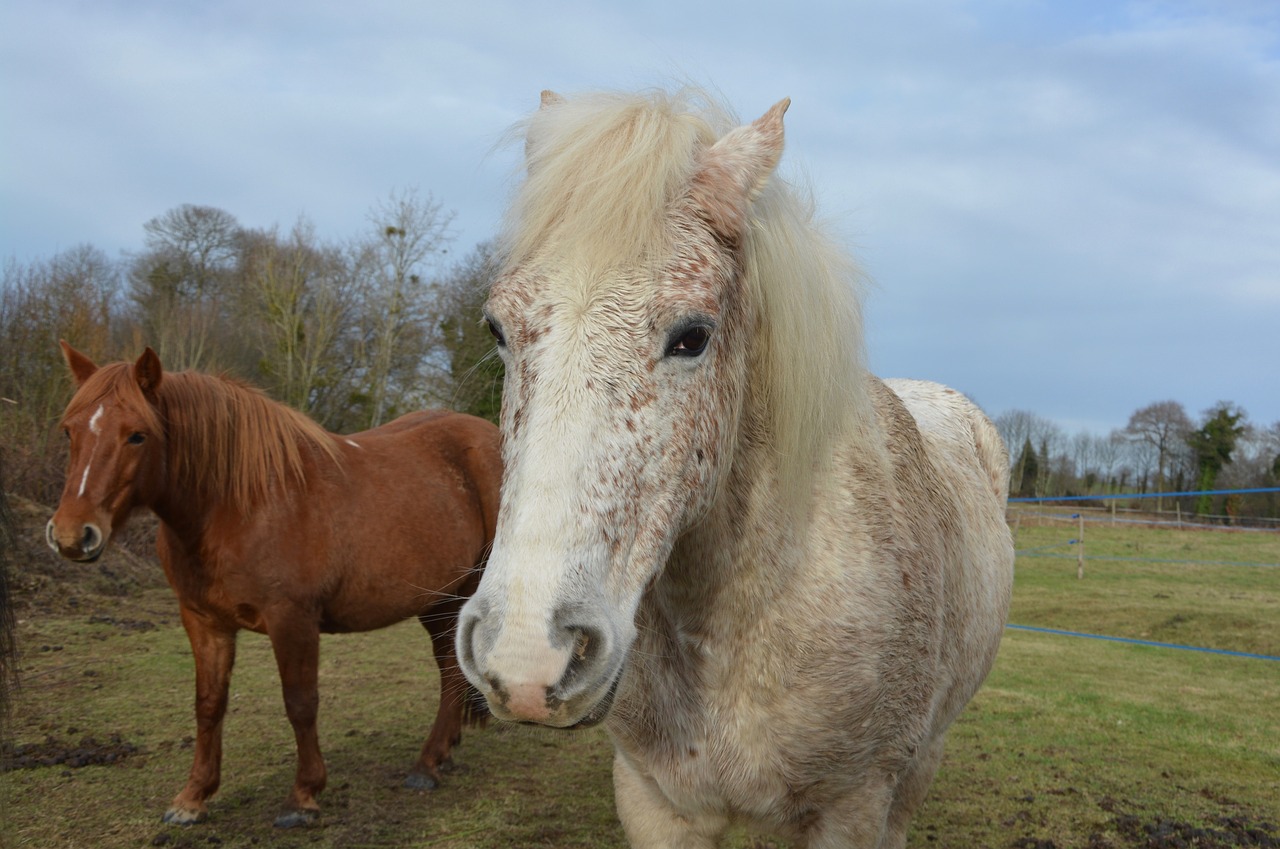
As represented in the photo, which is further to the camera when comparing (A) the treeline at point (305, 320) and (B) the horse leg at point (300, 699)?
(A) the treeline at point (305, 320)

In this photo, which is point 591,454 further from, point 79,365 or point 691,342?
point 79,365

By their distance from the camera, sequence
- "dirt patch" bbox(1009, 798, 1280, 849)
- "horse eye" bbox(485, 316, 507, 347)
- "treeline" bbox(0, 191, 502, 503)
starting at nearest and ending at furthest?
"horse eye" bbox(485, 316, 507, 347), "dirt patch" bbox(1009, 798, 1280, 849), "treeline" bbox(0, 191, 502, 503)

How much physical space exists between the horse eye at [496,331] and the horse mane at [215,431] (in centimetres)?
298

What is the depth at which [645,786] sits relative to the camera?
2.34m

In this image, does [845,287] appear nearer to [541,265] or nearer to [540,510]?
[541,265]

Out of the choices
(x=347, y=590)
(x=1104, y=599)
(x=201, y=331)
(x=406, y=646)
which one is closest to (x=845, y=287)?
(x=347, y=590)

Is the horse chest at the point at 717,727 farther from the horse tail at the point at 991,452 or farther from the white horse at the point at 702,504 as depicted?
the horse tail at the point at 991,452

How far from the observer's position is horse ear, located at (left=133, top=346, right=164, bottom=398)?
4086 mm

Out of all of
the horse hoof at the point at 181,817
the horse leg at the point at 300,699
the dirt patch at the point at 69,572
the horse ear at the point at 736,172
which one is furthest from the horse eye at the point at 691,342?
the dirt patch at the point at 69,572

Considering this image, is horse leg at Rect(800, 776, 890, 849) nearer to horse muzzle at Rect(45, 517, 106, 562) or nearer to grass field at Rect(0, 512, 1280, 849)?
grass field at Rect(0, 512, 1280, 849)

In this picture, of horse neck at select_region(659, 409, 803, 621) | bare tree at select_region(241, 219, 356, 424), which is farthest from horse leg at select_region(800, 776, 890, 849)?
bare tree at select_region(241, 219, 356, 424)

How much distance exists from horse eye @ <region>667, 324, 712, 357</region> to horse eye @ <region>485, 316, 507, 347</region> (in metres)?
0.36

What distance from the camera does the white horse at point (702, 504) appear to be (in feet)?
4.81

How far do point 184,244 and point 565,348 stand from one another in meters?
30.0
